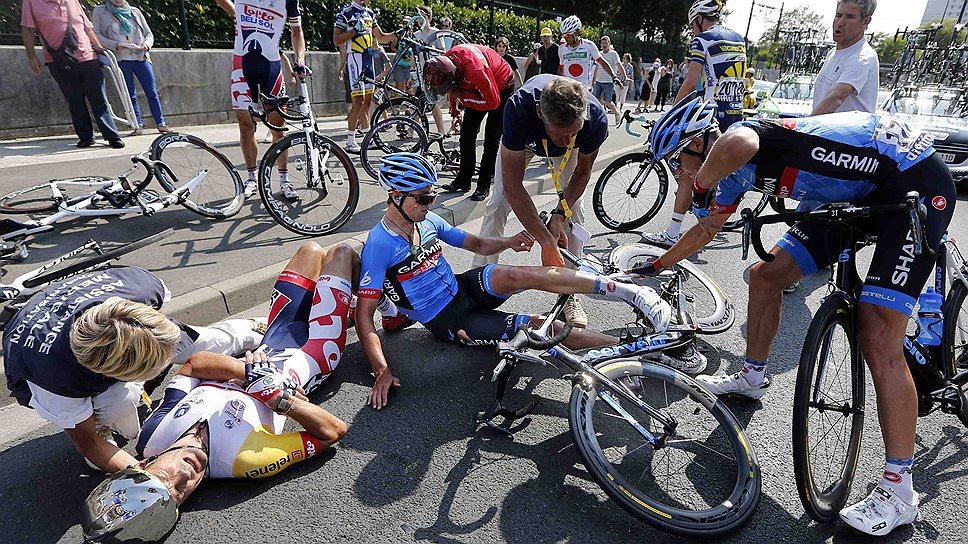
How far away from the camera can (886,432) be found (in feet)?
7.57

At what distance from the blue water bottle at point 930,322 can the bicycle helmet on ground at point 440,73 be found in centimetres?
430

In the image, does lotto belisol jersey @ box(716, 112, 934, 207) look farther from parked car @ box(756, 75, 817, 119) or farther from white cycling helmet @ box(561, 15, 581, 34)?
parked car @ box(756, 75, 817, 119)

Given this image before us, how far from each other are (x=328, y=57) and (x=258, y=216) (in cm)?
727

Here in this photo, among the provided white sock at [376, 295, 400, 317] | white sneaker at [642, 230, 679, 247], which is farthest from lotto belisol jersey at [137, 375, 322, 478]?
white sneaker at [642, 230, 679, 247]

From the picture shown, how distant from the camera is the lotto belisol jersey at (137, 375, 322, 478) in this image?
242 centimetres

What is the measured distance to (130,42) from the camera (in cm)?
767

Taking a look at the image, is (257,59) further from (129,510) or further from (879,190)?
(879,190)

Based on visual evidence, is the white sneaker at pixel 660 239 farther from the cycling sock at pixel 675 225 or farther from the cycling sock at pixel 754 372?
the cycling sock at pixel 754 372

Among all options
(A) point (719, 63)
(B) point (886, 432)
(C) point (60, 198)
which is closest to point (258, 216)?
(C) point (60, 198)

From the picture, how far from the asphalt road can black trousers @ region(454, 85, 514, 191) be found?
347 cm

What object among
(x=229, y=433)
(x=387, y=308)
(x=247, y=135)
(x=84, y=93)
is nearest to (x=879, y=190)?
(x=387, y=308)

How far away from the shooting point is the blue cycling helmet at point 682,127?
246 centimetres

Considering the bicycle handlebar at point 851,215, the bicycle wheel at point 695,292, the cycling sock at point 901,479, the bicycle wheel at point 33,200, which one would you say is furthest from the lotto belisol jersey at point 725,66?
the bicycle wheel at point 33,200

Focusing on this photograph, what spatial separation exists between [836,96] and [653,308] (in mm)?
2699
